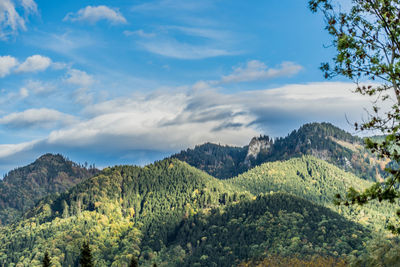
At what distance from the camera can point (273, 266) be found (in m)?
185

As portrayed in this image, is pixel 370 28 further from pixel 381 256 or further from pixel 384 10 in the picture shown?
pixel 381 256

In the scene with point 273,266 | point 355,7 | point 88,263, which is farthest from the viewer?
point 273,266

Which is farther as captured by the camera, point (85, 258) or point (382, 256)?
point (85, 258)

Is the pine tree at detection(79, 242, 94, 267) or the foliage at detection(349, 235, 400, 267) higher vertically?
the pine tree at detection(79, 242, 94, 267)

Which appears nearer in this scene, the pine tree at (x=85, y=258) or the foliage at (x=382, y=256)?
the foliage at (x=382, y=256)

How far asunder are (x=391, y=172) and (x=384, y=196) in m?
1.62

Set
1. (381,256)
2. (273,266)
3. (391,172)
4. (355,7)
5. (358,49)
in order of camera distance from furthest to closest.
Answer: (273,266)
(381,256)
(355,7)
(358,49)
(391,172)

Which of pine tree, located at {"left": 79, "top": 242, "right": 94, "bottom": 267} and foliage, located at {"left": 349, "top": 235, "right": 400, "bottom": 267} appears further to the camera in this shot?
pine tree, located at {"left": 79, "top": 242, "right": 94, "bottom": 267}

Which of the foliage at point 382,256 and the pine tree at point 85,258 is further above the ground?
the pine tree at point 85,258

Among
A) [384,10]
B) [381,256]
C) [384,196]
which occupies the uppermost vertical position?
[384,10]

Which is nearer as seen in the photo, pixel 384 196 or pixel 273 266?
pixel 384 196

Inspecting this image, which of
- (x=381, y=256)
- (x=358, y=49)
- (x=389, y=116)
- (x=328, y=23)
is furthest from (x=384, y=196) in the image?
(x=381, y=256)

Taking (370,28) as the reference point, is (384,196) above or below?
below

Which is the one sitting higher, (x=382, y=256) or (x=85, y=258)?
(x=85, y=258)
